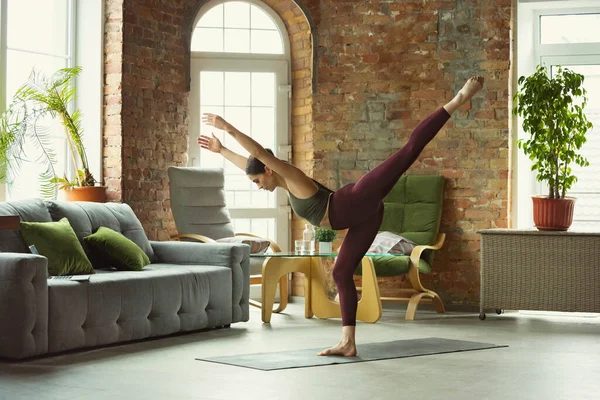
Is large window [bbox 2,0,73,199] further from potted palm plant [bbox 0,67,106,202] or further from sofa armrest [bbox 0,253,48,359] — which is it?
sofa armrest [bbox 0,253,48,359]

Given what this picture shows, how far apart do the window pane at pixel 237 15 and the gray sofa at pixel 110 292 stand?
2.39 m

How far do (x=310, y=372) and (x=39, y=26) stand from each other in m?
3.91

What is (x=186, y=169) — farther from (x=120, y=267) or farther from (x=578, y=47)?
(x=578, y=47)

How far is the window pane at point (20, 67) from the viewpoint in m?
6.36

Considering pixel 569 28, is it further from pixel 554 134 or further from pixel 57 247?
pixel 57 247

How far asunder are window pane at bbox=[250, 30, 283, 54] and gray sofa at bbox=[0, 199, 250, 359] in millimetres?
2382

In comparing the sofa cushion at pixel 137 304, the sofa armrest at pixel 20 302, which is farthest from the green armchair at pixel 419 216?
the sofa armrest at pixel 20 302

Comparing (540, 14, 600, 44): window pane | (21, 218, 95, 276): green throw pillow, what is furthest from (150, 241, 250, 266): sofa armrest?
(540, 14, 600, 44): window pane

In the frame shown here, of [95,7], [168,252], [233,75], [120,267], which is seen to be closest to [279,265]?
[168,252]

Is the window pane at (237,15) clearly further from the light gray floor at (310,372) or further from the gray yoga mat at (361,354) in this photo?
the gray yoga mat at (361,354)

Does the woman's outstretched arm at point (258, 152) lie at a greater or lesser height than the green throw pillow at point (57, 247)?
greater

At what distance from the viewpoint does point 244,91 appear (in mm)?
7832

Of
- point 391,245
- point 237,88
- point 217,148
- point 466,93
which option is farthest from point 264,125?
point 466,93

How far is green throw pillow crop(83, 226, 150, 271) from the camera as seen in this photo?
5504mm
